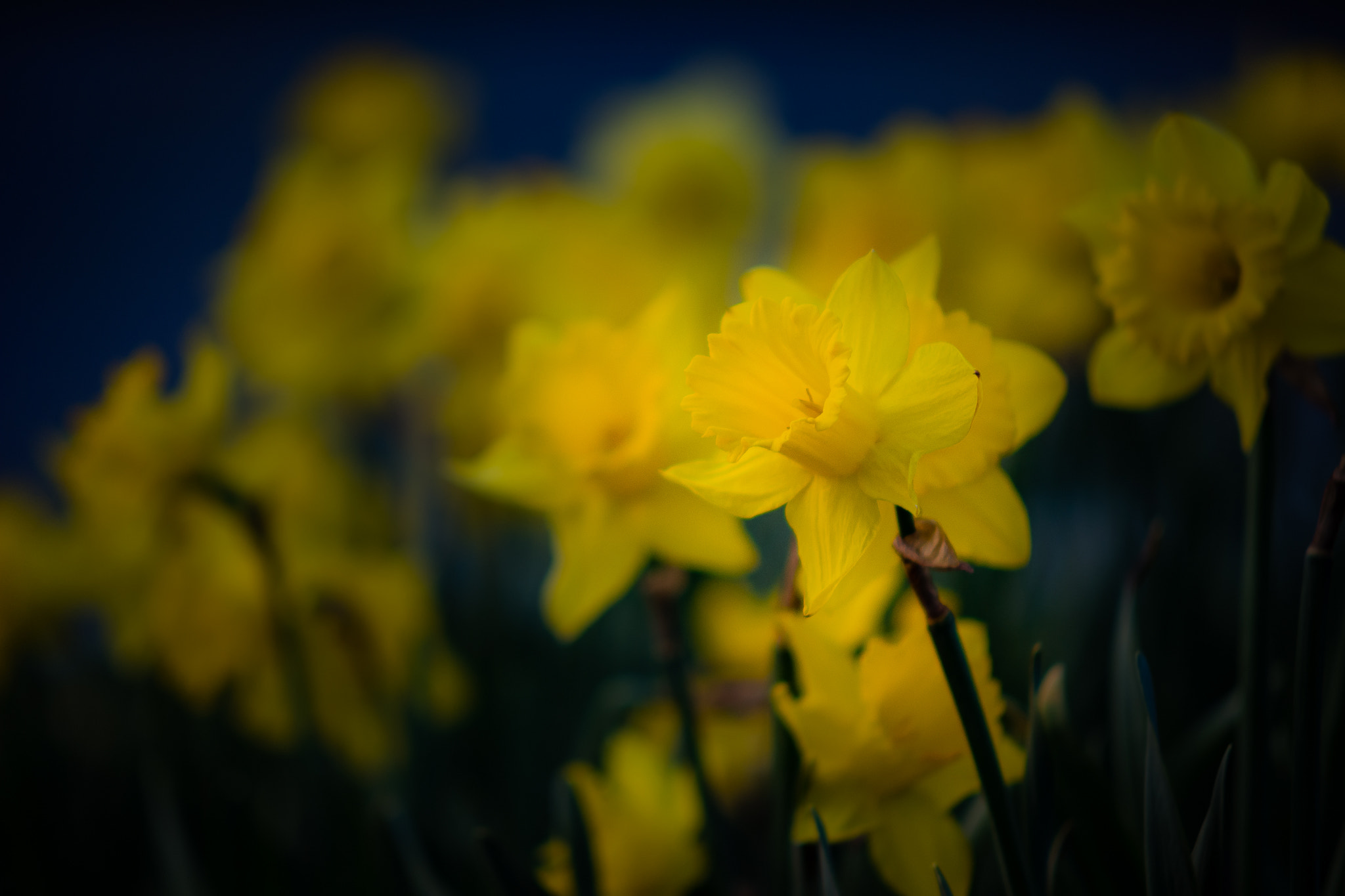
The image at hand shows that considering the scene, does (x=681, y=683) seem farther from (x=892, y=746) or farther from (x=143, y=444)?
(x=143, y=444)

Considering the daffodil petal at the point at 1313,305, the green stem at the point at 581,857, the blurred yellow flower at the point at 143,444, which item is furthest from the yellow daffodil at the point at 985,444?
the blurred yellow flower at the point at 143,444

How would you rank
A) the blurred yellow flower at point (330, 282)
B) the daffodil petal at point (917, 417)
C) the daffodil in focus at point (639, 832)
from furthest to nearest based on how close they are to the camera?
the blurred yellow flower at point (330, 282)
the daffodil in focus at point (639, 832)
the daffodil petal at point (917, 417)

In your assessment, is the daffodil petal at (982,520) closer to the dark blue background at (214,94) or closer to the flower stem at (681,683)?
the flower stem at (681,683)

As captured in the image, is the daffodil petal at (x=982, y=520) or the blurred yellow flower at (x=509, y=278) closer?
the daffodil petal at (x=982, y=520)

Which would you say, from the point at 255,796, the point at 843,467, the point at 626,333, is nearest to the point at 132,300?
the point at 255,796

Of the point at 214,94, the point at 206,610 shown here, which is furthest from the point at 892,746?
the point at 214,94

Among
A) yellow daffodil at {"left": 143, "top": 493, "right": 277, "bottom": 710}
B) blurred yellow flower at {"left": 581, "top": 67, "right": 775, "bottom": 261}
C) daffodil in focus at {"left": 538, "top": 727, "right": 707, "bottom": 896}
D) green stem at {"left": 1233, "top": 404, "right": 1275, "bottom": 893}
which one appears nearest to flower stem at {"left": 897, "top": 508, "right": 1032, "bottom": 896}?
green stem at {"left": 1233, "top": 404, "right": 1275, "bottom": 893}

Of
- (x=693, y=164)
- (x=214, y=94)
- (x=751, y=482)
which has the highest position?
(x=214, y=94)
